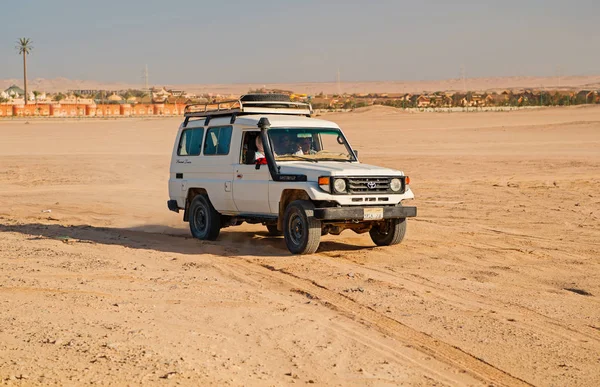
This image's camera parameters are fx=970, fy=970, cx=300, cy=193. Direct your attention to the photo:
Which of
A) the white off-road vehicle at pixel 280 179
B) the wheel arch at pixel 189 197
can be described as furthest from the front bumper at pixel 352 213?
the wheel arch at pixel 189 197

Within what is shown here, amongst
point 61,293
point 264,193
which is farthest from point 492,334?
point 264,193

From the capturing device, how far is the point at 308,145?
1433cm

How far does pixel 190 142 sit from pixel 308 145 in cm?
243

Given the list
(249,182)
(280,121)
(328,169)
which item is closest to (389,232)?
(328,169)

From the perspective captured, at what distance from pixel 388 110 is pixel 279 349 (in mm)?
57336

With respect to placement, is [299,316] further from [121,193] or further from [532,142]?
[532,142]

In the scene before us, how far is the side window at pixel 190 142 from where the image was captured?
15.5 metres

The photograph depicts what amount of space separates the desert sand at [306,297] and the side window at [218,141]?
1483 mm

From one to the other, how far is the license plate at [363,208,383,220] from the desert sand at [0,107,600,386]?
0.56m

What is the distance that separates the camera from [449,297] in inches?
405

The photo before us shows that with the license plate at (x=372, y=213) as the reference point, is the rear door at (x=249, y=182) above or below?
above

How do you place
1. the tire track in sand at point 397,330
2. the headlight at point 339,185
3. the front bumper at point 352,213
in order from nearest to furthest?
1. the tire track in sand at point 397,330
2. the front bumper at point 352,213
3. the headlight at point 339,185

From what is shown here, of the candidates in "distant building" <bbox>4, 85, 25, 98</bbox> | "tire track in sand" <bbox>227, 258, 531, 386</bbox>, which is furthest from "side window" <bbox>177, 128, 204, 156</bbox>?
"distant building" <bbox>4, 85, 25, 98</bbox>

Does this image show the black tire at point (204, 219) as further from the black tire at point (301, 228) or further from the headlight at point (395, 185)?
the headlight at point (395, 185)
